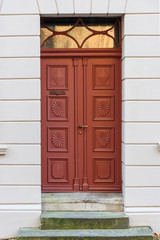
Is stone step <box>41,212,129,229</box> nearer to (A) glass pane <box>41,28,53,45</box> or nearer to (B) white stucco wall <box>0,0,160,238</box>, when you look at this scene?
(B) white stucco wall <box>0,0,160,238</box>

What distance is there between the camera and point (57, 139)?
5.64m

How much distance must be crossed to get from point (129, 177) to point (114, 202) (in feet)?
1.85

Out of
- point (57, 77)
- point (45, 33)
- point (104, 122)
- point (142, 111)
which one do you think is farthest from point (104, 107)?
point (45, 33)

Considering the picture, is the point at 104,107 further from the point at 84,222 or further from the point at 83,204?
the point at 84,222

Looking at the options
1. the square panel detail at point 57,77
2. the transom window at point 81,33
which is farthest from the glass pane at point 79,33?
the square panel detail at point 57,77

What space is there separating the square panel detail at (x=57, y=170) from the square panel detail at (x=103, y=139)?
668 mm

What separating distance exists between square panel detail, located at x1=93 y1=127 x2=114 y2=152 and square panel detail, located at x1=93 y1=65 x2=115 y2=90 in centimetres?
80

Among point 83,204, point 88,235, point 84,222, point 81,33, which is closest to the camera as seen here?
→ point 88,235

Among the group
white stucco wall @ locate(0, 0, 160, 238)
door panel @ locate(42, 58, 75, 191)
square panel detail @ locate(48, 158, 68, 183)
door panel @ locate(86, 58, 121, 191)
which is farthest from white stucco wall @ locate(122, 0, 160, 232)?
square panel detail @ locate(48, 158, 68, 183)

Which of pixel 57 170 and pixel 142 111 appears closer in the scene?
pixel 142 111

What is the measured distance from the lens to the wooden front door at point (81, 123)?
5.60 metres

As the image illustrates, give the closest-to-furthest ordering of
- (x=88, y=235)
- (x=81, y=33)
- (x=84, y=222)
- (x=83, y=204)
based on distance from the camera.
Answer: (x=88, y=235)
(x=84, y=222)
(x=83, y=204)
(x=81, y=33)

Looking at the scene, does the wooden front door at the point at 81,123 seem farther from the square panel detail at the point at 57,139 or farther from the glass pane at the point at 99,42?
the glass pane at the point at 99,42

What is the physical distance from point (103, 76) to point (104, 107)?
59cm
